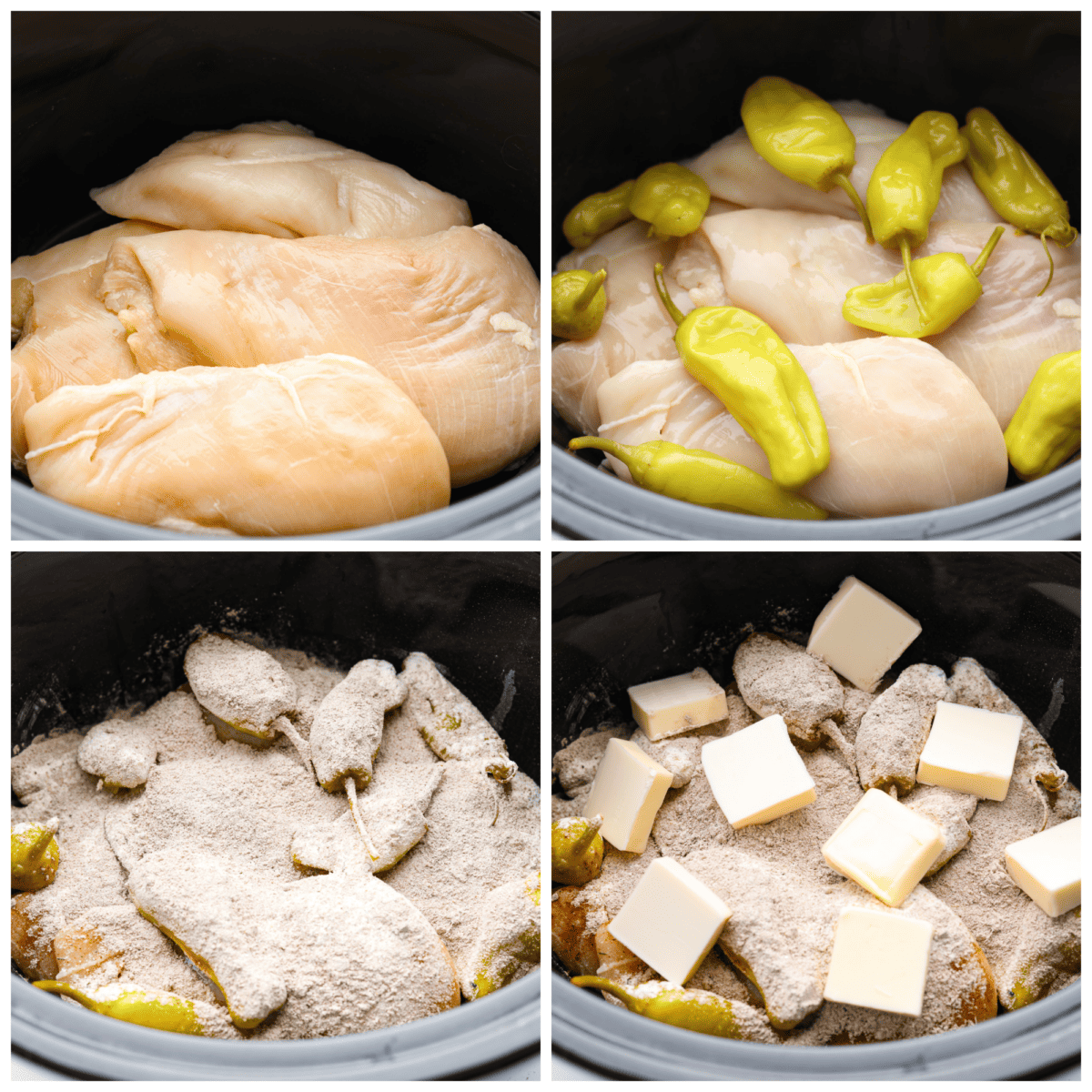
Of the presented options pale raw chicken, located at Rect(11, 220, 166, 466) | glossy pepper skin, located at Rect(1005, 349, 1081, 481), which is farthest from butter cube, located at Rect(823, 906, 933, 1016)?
pale raw chicken, located at Rect(11, 220, 166, 466)

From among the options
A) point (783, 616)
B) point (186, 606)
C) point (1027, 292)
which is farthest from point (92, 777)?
point (1027, 292)

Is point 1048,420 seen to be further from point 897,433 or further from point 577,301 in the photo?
point 577,301

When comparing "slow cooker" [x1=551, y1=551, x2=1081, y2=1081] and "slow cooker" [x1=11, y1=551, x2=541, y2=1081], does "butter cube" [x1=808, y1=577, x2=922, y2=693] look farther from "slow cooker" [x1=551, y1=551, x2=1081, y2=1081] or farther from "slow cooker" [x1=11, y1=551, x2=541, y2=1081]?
"slow cooker" [x1=11, y1=551, x2=541, y2=1081]

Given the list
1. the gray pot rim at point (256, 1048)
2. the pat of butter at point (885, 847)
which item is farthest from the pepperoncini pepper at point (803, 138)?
the gray pot rim at point (256, 1048)

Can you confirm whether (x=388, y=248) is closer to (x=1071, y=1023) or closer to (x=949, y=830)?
(x=949, y=830)

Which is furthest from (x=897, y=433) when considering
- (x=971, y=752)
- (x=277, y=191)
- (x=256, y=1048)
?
(x=256, y=1048)

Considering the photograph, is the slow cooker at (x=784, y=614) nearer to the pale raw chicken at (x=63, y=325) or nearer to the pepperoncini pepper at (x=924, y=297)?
the pepperoncini pepper at (x=924, y=297)
